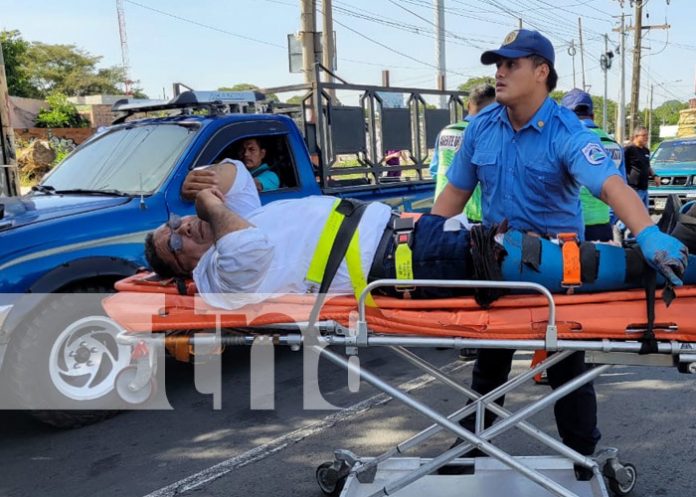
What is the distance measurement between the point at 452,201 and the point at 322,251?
90 cm

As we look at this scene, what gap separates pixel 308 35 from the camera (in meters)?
11.0

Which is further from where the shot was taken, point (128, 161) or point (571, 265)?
point (128, 161)

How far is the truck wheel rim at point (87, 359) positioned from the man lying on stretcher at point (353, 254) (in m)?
1.84

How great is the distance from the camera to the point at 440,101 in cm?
840

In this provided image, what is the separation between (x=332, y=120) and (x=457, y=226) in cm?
381

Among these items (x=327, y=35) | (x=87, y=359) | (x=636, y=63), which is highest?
(x=636, y=63)

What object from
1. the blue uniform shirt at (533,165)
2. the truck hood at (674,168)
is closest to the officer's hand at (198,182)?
the blue uniform shirt at (533,165)

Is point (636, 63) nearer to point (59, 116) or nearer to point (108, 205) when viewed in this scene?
point (59, 116)

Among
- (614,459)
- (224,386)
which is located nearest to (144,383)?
(224,386)

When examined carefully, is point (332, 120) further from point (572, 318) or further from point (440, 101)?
point (572, 318)

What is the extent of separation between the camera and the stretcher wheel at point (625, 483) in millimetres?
3086

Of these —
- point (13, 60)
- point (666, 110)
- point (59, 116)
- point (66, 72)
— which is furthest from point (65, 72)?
point (666, 110)

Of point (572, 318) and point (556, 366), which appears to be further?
point (556, 366)

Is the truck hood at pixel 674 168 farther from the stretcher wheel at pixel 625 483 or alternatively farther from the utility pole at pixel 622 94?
the utility pole at pixel 622 94
